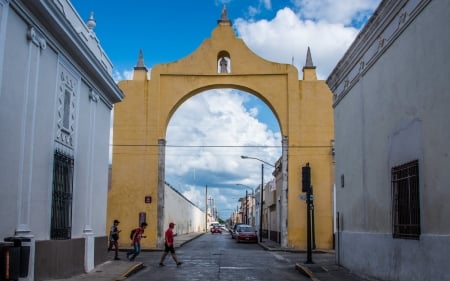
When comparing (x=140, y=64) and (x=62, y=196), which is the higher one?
(x=140, y=64)

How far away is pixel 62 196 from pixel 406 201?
821 centimetres

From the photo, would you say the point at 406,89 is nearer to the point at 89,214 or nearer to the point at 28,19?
the point at 28,19

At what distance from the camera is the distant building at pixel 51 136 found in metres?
11.0

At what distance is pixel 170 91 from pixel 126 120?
2802 mm

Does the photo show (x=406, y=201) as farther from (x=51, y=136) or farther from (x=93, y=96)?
(x=93, y=96)

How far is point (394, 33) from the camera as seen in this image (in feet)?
41.6

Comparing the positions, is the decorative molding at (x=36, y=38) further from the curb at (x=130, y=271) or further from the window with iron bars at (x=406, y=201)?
the window with iron bars at (x=406, y=201)

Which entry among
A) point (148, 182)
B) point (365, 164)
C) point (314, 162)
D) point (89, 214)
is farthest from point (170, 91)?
point (365, 164)

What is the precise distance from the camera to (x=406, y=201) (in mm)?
11891

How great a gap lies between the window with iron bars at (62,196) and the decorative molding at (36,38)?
2678mm

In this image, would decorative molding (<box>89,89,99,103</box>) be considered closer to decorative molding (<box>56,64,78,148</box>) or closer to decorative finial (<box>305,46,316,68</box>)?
decorative molding (<box>56,64,78,148</box>)

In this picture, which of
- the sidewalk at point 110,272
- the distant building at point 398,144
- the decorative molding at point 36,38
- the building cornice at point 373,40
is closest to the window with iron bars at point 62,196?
the sidewalk at point 110,272

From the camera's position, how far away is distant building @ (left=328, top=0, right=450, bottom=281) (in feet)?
33.1

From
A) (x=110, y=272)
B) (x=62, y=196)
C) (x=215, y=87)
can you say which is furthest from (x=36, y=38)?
(x=215, y=87)
